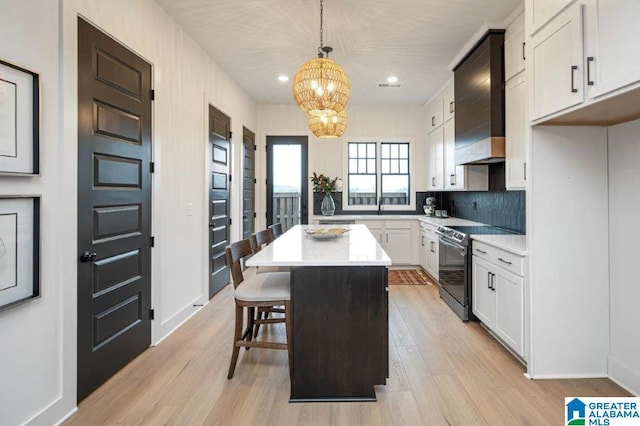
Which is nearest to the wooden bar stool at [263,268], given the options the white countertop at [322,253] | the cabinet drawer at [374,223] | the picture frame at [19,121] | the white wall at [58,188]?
the white countertop at [322,253]

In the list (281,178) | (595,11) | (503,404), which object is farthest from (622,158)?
(281,178)

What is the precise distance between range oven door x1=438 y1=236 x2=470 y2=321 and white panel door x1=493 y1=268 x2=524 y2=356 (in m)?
0.54

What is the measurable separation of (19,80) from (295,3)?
2168 mm

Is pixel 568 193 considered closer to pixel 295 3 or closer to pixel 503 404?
pixel 503 404

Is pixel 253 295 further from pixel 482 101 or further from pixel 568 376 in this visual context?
pixel 482 101

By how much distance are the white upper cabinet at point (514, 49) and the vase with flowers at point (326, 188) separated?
346cm

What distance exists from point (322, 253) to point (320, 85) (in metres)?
1.29

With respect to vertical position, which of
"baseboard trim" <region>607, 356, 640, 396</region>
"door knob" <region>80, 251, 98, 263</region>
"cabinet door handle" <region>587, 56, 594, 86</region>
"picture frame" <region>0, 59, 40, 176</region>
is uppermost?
"cabinet door handle" <region>587, 56, 594, 86</region>

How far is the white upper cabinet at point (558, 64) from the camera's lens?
193cm

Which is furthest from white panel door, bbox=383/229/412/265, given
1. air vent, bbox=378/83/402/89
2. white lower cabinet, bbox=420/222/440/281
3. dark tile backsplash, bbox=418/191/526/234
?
air vent, bbox=378/83/402/89

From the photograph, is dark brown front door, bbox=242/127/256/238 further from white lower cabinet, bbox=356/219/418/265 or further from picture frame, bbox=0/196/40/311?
picture frame, bbox=0/196/40/311

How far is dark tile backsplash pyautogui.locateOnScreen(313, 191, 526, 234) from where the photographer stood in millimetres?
3686

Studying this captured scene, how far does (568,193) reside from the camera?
2363mm

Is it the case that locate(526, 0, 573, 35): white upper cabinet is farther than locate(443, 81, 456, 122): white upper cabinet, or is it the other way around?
locate(443, 81, 456, 122): white upper cabinet
